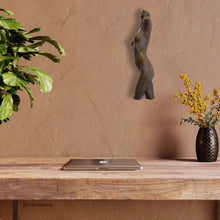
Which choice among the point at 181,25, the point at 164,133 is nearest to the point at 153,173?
the point at 164,133

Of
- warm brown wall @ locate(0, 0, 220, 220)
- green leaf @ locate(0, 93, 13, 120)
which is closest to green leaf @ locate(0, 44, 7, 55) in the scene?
green leaf @ locate(0, 93, 13, 120)

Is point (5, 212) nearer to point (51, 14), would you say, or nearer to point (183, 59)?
point (51, 14)

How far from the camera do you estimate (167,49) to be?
1469 millimetres

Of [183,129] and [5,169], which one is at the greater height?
[183,129]

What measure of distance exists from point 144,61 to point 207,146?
61cm

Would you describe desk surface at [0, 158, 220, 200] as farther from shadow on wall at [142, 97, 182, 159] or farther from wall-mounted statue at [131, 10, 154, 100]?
wall-mounted statue at [131, 10, 154, 100]

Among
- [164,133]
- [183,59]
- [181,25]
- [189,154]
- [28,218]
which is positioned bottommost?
[28,218]

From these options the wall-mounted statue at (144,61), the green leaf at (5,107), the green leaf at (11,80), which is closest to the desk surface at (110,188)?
the green leaf at (5,107)

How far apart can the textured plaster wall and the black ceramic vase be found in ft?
0.69

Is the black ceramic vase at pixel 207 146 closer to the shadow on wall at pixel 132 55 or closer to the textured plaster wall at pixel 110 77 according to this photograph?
the textured plaster wall at pixel 110 77

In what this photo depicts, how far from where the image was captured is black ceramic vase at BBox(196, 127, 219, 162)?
1211mm

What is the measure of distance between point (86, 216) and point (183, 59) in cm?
113

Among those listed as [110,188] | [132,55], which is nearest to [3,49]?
[110,188]

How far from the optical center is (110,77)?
1465 millimetres
